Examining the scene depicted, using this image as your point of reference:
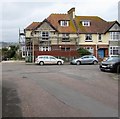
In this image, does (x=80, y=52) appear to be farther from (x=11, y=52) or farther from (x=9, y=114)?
(x=9, y=114)

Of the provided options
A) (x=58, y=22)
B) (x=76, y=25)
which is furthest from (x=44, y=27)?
(x=76, y=25)

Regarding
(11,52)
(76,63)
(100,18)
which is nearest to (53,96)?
(76,63)

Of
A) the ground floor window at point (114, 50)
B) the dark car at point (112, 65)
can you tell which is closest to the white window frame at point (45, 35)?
the ground floor window at point (114, 50)

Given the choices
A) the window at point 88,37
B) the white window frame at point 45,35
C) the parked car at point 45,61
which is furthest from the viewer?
the window at point 88,37

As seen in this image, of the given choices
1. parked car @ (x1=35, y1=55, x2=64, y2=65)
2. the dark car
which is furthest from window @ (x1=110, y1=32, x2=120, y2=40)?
the dark car

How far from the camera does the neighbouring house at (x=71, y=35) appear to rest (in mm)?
52688

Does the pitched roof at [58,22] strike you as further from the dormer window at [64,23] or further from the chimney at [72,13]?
the chimney at [72,13]

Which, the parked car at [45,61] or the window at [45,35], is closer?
the parked car at [45,61]

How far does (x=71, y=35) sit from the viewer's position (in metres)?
53.9

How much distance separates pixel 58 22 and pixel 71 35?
373cm

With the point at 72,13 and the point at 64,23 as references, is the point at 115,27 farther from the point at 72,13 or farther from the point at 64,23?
the point at 64,23

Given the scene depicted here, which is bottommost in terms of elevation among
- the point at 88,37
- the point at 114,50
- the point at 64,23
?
the point at 114,50

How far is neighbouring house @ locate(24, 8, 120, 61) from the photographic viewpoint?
173 ft

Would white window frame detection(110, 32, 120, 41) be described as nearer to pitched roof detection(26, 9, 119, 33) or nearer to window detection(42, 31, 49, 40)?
pitched roof detection(26, 9, 119, 33)
